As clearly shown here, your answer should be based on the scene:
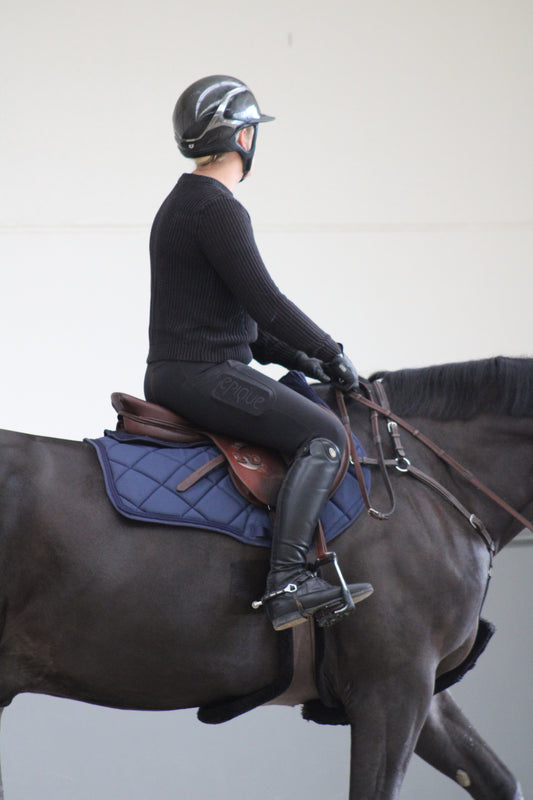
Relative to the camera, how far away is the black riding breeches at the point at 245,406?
6.17 ft

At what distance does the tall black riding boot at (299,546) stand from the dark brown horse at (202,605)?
10 cm

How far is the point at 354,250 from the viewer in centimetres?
399

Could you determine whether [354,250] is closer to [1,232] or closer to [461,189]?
[461,189]

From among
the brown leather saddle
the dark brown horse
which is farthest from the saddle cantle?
the dark brown horse

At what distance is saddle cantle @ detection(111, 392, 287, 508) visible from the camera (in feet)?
6.14

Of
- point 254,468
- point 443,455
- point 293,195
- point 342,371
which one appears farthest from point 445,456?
point 293,195

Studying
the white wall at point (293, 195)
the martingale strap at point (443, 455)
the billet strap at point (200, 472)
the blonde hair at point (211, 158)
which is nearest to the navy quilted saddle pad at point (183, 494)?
the billet strap at point (200, 472)

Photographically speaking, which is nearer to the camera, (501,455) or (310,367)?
(501,455)

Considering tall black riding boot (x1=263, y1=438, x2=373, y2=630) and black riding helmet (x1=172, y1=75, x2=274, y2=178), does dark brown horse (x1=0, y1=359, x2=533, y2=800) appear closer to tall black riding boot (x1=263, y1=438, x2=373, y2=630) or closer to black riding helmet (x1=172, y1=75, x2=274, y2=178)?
tall black riding boot (x1=263, y1=438, x2=373, y2=630)

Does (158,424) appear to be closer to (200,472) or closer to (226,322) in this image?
(200,472)

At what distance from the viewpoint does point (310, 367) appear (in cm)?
219

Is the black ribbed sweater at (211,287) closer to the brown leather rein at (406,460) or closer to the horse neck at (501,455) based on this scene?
the brown leather rein at (406,460)

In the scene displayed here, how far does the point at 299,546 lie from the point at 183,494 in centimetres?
26

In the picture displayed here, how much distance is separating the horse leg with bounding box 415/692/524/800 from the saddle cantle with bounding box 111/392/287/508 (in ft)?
2.56
